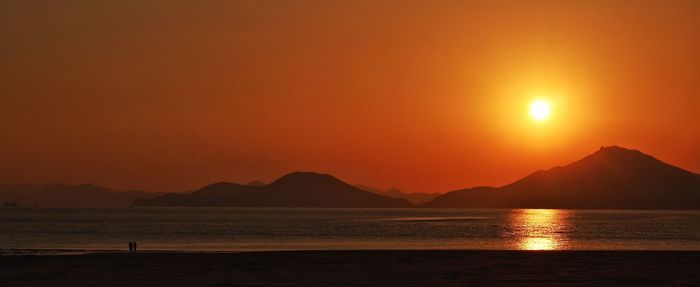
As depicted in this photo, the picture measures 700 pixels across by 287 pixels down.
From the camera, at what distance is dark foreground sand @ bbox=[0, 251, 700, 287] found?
3688 centimetres

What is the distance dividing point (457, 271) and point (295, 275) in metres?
7.22

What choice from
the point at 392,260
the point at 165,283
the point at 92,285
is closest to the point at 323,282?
the point at 165,283

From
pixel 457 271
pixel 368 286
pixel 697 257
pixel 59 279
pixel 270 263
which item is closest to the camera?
pixel 368 286

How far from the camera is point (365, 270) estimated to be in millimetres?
42156

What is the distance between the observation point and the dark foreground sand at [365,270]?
36875mm

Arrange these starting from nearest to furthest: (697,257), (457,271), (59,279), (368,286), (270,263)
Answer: (368,286)
(59,279)
(457,271)
(270,263)
(697,257)

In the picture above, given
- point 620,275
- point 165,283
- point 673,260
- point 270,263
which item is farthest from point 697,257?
point 165,283

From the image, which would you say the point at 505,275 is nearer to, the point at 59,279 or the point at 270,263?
the point at 270,263

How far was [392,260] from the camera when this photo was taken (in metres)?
48.1

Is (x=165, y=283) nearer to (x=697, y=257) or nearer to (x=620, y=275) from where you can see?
(x=620, y=275)

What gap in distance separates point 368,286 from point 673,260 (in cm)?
2043

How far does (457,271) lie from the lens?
4162 centimetres

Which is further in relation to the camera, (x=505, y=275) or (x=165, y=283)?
(x=505, y=275)

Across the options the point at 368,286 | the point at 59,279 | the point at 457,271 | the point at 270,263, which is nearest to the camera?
the point at 368,286
